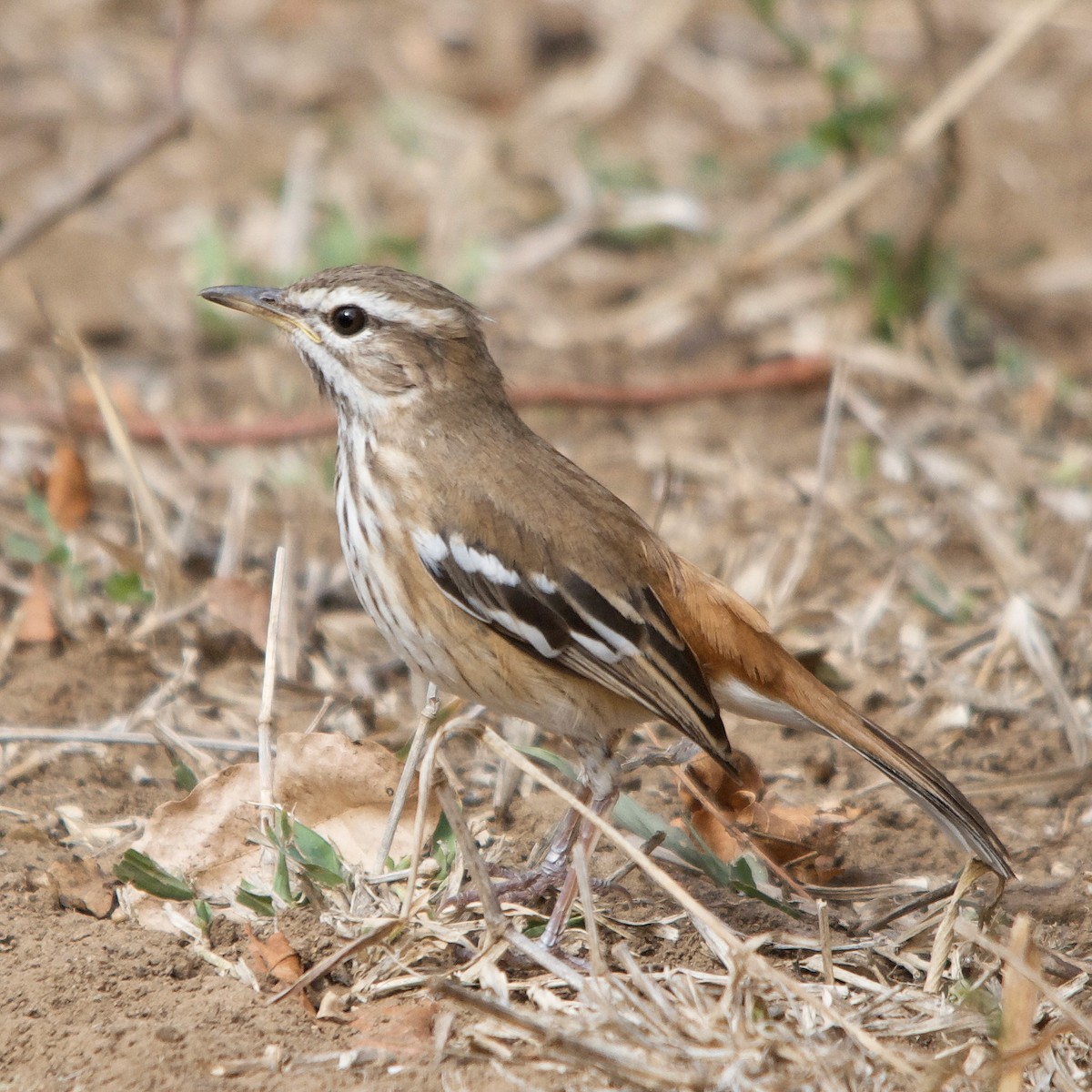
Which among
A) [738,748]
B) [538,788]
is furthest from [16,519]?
[738,748]

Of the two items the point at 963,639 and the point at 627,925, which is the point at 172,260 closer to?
the point at 963,639

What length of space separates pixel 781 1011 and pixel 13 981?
6.91 ft

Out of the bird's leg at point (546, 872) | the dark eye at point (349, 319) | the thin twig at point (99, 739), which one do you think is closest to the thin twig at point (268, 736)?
the thin twig at point (99, 739)

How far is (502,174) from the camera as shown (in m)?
10.6

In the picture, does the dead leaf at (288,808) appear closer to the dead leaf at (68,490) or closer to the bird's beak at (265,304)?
the bird's beak at (265,304)

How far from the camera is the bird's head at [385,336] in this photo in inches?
213

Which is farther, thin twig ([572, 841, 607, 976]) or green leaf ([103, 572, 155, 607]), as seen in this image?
green leaf ([103, 572, 155, 607])

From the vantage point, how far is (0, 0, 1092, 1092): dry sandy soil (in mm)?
4676

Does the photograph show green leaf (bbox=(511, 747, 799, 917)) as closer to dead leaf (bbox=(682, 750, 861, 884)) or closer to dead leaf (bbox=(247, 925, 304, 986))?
dead leaf (bbox=(682, 750, 861, 884))

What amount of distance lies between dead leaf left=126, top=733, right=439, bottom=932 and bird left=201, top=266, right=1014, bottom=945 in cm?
39

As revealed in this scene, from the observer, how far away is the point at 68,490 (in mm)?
7043

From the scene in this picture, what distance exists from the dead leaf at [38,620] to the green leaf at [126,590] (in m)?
0.25

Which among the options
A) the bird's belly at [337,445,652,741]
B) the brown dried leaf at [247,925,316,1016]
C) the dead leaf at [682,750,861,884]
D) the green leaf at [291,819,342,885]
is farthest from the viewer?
the dead leaf at [682,750,861,884]

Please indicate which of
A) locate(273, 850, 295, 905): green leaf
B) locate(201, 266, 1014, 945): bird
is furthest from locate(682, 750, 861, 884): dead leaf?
locate(273, 850, 295, 905): green leaf
